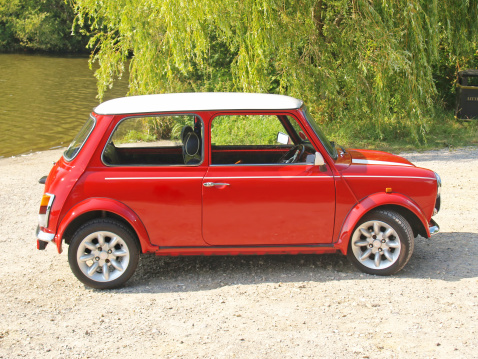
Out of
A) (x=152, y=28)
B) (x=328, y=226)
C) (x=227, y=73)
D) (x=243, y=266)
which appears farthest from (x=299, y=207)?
(x=227, y=73)

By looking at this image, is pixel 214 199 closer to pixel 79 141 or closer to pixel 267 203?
pixel 267 203

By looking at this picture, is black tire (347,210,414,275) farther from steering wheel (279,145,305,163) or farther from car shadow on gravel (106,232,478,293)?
steering wheel (279,145,305,163)

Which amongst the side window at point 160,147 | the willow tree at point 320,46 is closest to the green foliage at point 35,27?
the willow tree at point 320,46

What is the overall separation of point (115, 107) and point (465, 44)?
1030 cm

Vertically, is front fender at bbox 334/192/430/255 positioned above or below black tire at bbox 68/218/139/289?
above

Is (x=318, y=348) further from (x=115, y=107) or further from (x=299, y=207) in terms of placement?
(x=115, y=107)

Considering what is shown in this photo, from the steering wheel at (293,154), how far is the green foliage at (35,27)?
45.8 meters

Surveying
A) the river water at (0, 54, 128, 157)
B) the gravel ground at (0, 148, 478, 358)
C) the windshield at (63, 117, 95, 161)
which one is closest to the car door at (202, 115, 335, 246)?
the gravel ground at (0, 148, 478, 358)

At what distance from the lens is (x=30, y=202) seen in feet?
29.2

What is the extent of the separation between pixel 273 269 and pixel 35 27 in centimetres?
4751

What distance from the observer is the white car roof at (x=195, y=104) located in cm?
529

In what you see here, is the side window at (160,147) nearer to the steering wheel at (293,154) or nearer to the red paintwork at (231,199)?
the red paintwork at (231,199)

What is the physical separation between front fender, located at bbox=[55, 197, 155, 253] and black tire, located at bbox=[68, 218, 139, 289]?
0.11 m

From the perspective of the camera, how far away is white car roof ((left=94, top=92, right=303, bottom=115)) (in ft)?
Result: 17.3
